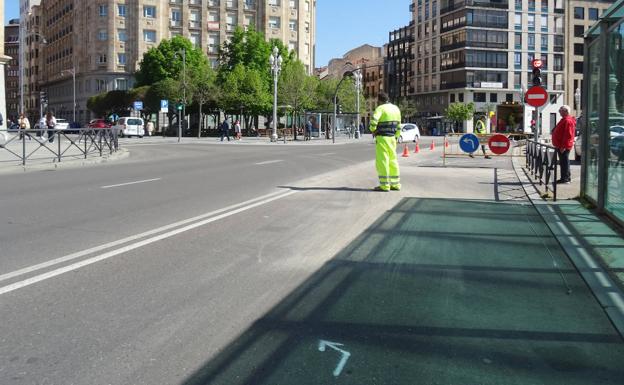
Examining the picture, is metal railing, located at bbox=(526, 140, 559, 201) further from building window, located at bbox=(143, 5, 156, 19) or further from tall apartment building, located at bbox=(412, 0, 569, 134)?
tall apartment building, located at bbox=(412, 0, 569, 134)

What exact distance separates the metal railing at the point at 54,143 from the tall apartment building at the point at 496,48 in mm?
74997

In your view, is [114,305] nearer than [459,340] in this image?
No

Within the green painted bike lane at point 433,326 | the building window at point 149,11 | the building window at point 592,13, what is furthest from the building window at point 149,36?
the green painted bike lane at point 433,326

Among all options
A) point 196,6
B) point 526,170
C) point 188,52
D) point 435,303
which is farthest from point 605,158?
point 196,6

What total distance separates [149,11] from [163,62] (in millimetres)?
9849

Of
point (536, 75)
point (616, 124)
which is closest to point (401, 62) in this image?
point (536, 75)

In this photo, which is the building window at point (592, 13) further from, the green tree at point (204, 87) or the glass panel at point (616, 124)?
the glass panel at point (616, 124)

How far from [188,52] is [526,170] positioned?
6470 cm

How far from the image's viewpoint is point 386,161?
12.5 metres

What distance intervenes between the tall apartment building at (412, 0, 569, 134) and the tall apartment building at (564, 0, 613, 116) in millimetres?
794

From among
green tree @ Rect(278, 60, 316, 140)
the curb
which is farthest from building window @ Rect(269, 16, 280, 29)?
the curb

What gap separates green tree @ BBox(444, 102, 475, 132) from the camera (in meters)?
89.9

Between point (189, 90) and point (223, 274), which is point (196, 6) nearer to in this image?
point (189, 90)

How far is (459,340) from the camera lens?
4188 millimetres
